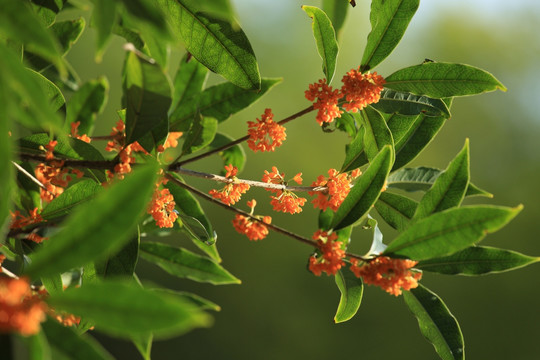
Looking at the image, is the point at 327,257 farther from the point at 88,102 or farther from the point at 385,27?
the point at 88,102

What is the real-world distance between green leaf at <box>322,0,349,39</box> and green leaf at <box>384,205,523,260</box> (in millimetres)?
407

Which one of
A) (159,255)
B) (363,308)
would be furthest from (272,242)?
(159,255)

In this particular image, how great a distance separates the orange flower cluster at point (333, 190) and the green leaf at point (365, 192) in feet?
0.35

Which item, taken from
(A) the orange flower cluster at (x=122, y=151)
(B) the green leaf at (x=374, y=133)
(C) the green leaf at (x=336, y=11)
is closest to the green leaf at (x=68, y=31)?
(A) the orange flower cluster at (x=122, y=151)

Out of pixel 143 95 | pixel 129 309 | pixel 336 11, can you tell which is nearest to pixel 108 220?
pixel 129 309

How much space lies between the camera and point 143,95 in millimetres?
583

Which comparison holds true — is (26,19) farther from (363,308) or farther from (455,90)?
(363,308)

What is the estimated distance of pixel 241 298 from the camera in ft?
11.4

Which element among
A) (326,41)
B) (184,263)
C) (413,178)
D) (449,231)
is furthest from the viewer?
(184,263)

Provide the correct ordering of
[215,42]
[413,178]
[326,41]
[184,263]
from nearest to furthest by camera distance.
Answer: [215,42], [326,41], [413,178], [184,263]

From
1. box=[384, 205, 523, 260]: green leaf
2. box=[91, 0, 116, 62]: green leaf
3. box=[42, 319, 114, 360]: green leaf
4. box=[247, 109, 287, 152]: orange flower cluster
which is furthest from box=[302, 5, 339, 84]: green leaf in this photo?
box=[42, 319, 114, 360]: green leaf

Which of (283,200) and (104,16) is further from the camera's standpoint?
(283,200)

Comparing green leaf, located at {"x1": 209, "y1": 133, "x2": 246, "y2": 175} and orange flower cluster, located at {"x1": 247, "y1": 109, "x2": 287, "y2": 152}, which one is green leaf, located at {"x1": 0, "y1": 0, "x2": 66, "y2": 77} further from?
green leaf, located at {"x1": 209, "y1": 133, "x2": 246, "y2": 175}

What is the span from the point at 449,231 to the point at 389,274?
0.31 ft
